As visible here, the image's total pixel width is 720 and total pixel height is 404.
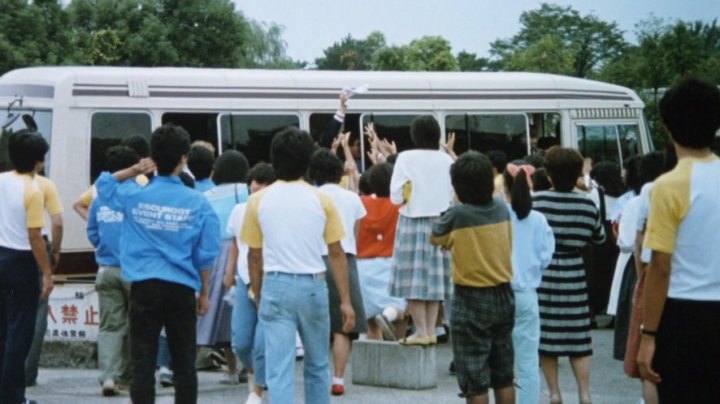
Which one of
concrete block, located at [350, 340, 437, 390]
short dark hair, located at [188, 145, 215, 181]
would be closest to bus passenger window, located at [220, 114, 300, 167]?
short dark hair, located at [188, 145, 215, 181]

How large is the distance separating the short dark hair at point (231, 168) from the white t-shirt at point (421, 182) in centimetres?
140

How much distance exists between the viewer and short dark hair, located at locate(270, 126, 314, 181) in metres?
8.66

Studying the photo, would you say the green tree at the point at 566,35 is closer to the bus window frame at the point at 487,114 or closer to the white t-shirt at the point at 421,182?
the bus window frame at the point at 487,114

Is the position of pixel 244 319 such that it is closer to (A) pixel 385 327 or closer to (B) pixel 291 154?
(B) pixel 291 154

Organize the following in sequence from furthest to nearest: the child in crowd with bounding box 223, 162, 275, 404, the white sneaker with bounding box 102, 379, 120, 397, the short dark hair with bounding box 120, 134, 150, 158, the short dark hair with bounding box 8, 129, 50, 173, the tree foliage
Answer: the tree foliage
the white sneaker with bounding box 102, 379, 120, 397
the short dark hair with bounding box 120, 134, 150, 158
the short dark hair with bounding box 8, 129, 50, 173
the child in crowd with bounding box 223, 162, 275, 404

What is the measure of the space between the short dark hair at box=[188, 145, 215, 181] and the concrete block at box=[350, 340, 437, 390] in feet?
6.35

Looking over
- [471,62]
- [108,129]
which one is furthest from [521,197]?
[471,62]

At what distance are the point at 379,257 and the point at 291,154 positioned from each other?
5.05m

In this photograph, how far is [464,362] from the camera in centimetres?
879

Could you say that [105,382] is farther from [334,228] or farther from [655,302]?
[655,302]

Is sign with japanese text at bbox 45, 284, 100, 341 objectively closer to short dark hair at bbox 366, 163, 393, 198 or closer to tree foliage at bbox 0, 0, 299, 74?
short dark hair at bbox 366, 163, 393, 198

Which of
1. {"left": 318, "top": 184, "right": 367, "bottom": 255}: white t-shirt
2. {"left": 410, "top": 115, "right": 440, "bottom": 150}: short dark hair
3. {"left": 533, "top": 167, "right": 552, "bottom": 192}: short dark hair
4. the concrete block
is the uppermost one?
{"left": 410, "top": 115, "right": 440, "bottom": 150}: short dark hair

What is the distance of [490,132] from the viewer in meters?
20.1

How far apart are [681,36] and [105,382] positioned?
36282mm
